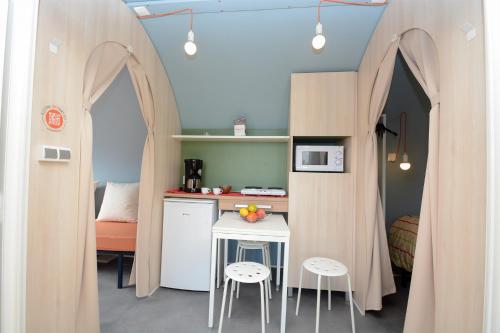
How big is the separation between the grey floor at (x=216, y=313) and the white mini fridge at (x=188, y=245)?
15cm

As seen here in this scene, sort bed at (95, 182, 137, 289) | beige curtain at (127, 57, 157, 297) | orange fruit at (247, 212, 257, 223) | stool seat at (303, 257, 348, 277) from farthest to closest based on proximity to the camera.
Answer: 1. bed at (95, 182, 137, 289)
2. beige curtain at (127, 57, 157, 297)
3. orange fruit at (247, 212, 257, 223)
4. stool seat at (303, 257, 348, 277)

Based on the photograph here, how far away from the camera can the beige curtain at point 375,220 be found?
1806 millimetres

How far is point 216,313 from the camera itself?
191cm

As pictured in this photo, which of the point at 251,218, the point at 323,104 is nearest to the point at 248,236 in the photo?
the point at 251,218

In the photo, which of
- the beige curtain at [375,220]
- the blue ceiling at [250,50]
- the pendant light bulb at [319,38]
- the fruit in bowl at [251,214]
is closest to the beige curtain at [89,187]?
the blue ceiling at [250,50]

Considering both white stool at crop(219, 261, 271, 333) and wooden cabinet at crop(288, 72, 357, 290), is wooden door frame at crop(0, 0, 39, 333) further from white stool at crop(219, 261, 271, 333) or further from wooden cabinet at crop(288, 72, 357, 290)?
wooden cabinet at crop(288, 72, 357, 290)

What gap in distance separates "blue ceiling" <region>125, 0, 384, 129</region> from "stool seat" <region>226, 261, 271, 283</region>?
1772 millimetres

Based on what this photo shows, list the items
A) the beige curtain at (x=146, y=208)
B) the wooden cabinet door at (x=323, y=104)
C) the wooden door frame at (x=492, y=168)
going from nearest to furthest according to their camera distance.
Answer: the wooden door frame at (x=492, y=168) → the beige curtain at (x=146, y=208) → the wooden cabinet door at (x=323, y=104)

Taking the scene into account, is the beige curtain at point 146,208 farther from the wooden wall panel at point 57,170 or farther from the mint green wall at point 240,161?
the mint green wall at point 240,161

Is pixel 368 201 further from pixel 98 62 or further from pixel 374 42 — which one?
pixel 98 62

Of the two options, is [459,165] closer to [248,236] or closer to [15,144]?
[248,236]

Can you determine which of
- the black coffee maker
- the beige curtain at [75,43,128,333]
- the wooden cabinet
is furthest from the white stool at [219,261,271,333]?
the black coffee maker

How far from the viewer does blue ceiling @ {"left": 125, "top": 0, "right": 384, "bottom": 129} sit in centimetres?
197

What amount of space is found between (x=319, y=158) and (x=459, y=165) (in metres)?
1.27
